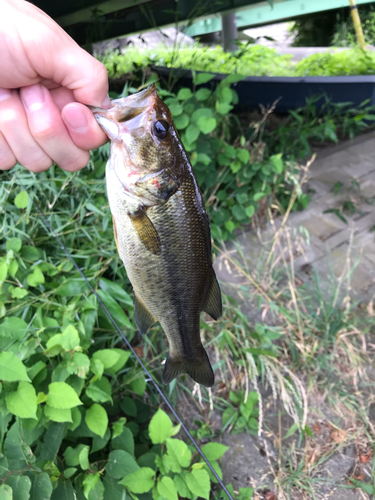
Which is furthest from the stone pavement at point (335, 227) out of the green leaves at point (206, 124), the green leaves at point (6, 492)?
the green leaves at point (6, 492)

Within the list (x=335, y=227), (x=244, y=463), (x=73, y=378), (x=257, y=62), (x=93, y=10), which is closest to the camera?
(x=73, y=378)

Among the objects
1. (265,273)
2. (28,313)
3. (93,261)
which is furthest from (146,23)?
(28,313)

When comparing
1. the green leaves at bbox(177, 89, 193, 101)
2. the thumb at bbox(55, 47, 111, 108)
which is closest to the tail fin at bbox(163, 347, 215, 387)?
the thumb at bbox(55, 47, 111, 108)

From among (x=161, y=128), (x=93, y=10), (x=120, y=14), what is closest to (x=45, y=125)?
(x=161, y=128)

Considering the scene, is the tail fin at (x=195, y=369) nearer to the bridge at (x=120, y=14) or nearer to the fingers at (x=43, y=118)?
the fingers at (x=43, y=118)

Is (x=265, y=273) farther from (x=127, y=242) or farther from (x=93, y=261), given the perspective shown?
(x=127, y=242)

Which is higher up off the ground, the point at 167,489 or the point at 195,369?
the point at 195,369

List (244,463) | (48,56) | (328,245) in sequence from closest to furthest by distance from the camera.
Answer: (48,56)
(244,463)
(328,245)

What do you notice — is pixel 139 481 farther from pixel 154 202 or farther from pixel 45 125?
pixel 45 125
